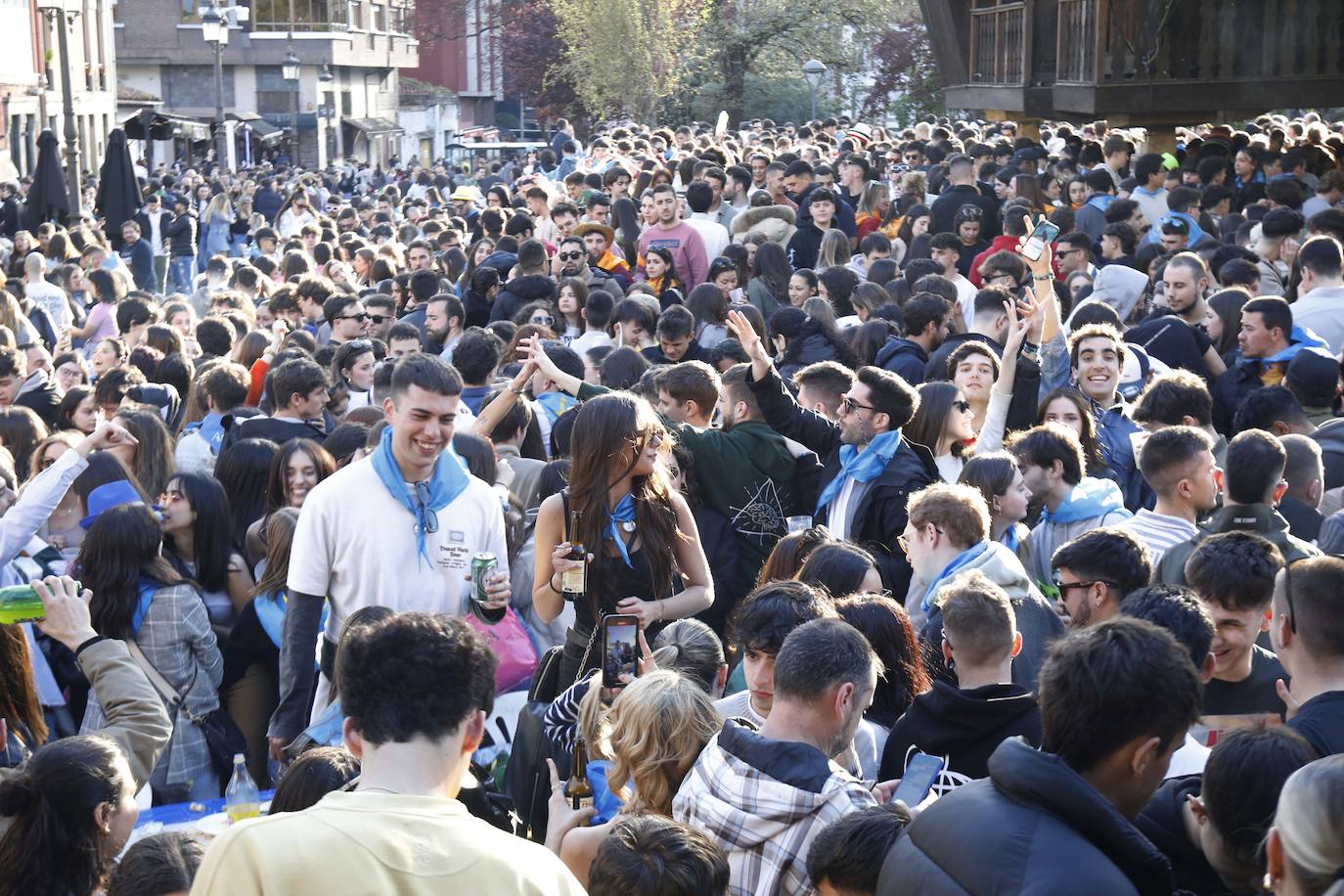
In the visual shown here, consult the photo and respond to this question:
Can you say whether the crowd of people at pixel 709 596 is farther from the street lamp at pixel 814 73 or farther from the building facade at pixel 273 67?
the building facade at pixel 273 67

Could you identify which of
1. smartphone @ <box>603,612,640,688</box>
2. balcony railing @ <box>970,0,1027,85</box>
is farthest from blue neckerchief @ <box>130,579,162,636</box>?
balcony railing @ <box>970,0,1027,85</box>

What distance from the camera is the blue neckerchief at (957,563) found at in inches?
200

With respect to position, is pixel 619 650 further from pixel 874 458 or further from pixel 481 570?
pixel 874 458

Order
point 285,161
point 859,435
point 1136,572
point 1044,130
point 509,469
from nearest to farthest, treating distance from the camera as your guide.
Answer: point 1136,572 → point 859,435 → point 509,469 → point 1044,130 → point 285,161

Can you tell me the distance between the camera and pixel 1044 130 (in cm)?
2638

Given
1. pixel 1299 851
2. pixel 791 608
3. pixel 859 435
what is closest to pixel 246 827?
pixel 1299 851

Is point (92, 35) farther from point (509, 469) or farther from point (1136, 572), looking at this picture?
point (1136, 572)

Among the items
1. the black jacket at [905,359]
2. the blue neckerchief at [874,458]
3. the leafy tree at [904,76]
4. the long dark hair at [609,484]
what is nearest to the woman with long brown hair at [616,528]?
the long dark hair at [609,484]

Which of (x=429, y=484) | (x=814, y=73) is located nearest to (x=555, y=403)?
(x=429, y=484)

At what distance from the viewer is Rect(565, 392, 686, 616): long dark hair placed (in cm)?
522

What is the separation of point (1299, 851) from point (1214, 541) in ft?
6.74

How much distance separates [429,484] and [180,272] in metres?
17.9

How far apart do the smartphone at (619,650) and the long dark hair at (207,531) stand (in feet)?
7.40

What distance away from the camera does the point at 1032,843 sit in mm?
2875
